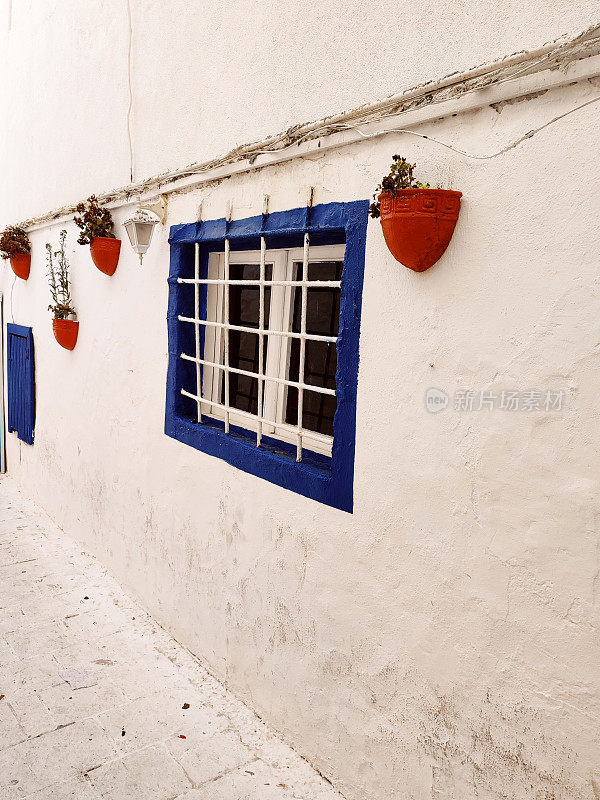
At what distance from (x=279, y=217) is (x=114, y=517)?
296 cm

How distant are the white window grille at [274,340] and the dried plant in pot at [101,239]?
43.3 inches

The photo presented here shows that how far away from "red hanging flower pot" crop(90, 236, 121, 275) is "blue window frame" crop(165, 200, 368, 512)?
93cm

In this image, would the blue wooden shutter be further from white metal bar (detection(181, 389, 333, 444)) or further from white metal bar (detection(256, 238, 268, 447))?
white metal bar (detection(256, 238, 268, 447))

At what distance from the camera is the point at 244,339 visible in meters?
3.73

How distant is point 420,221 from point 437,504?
1.04m

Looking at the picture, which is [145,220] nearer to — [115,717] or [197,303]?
[197,303]

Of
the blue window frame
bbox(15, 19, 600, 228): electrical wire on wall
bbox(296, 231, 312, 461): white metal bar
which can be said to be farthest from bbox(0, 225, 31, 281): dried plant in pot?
bbox(296, 231, 312, 461): white metal bar

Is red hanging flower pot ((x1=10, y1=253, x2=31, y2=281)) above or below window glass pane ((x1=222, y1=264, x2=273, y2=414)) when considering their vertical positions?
above

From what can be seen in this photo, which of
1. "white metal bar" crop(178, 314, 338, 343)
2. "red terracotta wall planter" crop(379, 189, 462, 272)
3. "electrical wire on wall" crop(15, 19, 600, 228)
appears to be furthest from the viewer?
"white metal bar" crop(178, 314, 338, 343)

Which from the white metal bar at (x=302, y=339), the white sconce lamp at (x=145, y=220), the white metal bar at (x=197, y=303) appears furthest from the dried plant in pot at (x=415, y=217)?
the white sconce lamp at (x=145, y=220)

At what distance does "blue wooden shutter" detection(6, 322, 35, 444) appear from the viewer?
670 centimetres

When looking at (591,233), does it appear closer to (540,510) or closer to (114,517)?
(540,510)

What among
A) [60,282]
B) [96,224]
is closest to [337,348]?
[96,224]

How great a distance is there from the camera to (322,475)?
2.88 meters
